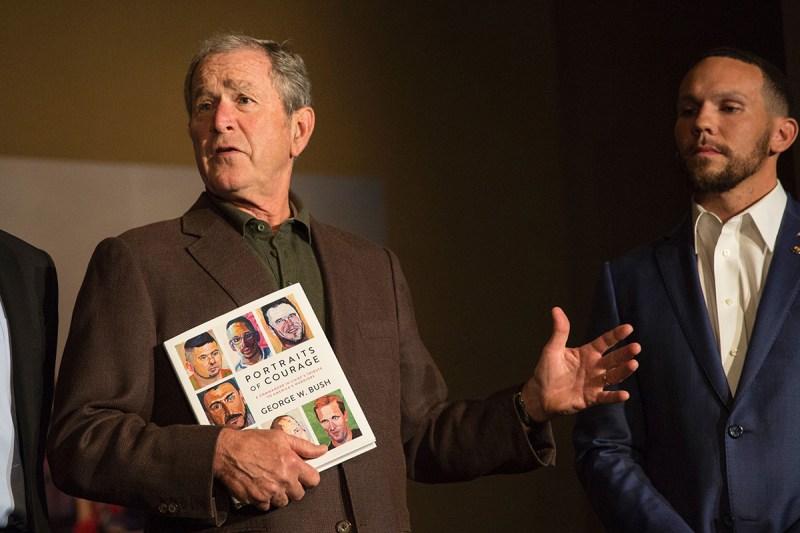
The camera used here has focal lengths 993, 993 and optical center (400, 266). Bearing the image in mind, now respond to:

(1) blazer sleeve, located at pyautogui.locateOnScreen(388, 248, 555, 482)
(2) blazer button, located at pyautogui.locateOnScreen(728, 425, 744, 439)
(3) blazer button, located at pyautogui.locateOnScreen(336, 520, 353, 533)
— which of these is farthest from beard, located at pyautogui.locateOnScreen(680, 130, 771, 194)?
(3) blazer button, located at pyautogui.locateOnScreen(336, 520, 353, 533)

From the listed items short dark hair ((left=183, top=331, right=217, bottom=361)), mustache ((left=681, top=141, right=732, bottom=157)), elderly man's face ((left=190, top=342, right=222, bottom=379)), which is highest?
mustache ((left=681, top=141, right=732, bottom=157))

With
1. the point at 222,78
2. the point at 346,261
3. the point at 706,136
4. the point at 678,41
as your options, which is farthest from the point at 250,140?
the point at 678,41

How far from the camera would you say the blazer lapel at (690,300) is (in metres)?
2.35

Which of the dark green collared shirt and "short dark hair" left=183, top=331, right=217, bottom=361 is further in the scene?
the dark green collared shirt

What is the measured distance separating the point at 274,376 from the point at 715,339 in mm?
1106

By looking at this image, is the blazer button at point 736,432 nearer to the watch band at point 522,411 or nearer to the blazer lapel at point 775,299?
the blazer lapel at point 775,299

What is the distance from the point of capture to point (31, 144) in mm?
3270

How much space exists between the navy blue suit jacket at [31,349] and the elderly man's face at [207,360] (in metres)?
0.40

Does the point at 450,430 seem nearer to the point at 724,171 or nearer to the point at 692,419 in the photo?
the point at 692,419

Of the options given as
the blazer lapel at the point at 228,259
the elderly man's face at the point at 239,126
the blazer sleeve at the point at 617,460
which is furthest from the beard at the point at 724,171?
the blazer lapel at the point at 228,259

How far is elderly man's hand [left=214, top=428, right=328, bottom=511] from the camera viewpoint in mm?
1816

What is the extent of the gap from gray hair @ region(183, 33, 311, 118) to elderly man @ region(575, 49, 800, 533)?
94 cm

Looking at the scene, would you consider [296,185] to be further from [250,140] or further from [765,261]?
[765,261]

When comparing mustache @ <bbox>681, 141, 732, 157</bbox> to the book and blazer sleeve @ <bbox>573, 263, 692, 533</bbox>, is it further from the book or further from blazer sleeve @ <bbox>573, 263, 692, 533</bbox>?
the book
